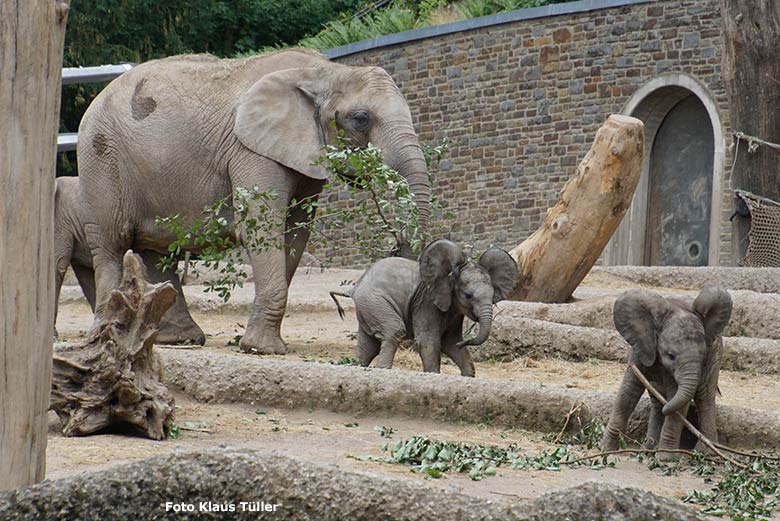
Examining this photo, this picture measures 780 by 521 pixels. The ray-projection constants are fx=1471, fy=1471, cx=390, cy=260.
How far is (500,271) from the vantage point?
9570 millimetres

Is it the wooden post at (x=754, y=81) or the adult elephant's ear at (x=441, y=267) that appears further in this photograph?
the wooden post at (x=754, y=81)

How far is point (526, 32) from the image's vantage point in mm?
24469

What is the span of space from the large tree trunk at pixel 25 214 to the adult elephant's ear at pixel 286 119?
6148 mm

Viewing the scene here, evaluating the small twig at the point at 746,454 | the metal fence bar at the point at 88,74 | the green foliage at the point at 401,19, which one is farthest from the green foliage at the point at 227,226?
the green foliage at the point at 401,19

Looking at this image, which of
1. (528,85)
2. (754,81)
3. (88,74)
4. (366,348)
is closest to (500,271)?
(366,348)

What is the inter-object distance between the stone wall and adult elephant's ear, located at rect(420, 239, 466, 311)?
13357 mm

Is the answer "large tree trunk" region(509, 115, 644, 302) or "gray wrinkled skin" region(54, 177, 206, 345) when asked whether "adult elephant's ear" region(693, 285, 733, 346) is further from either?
"large tree trunk" region(509, 115, 644, 302)

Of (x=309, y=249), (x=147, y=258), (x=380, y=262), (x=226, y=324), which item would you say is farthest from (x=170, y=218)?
(x=309, y=249)

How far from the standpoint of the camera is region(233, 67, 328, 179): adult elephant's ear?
38.0ft

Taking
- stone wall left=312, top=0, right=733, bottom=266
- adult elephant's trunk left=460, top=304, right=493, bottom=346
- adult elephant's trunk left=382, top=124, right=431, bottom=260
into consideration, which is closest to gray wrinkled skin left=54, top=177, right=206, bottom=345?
adult elephant's trunk left=382, top=124, right=431, bottom=260

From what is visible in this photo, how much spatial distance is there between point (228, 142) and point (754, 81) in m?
8.01

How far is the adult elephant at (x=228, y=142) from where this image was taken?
11.4 metres

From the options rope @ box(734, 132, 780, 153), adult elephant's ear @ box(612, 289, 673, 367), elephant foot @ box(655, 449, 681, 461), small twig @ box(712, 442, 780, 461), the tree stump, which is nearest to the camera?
small twig @ box(712, 442, 780, 461)

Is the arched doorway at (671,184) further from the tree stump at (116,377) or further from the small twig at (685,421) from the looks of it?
the tree stump at (116,377)
